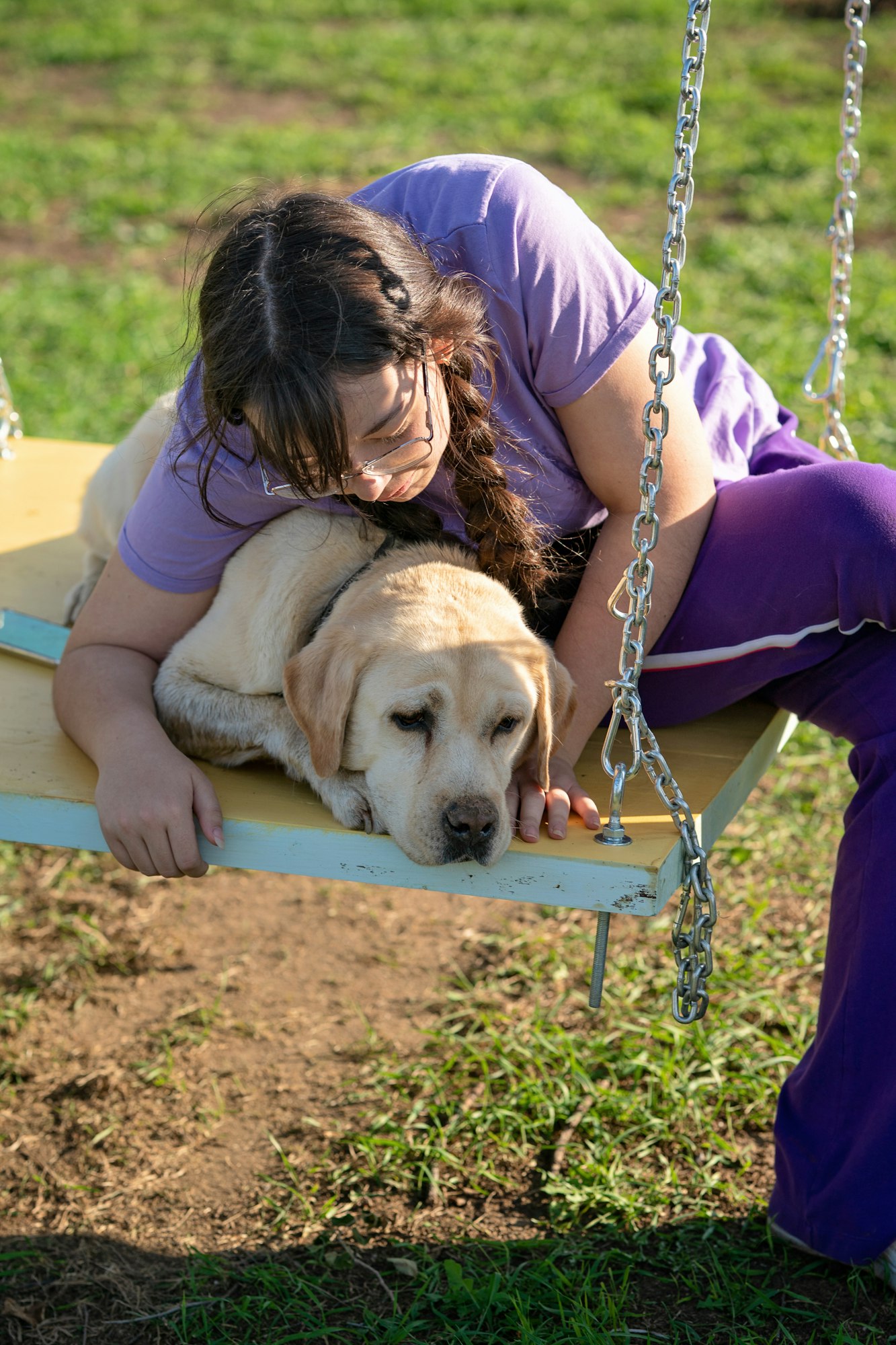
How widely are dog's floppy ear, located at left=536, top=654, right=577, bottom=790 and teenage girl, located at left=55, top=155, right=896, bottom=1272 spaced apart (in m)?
0.04

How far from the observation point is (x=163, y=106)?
12.4 metres

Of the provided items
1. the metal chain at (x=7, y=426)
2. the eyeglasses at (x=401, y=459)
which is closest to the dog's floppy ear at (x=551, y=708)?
the eyeglasses at (x=401, y=459)

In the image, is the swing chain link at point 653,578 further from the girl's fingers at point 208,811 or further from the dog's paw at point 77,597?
the dog's paw at point 77,597

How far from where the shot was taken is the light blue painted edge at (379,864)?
89.2 inches

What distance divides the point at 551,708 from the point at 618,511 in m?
0.46

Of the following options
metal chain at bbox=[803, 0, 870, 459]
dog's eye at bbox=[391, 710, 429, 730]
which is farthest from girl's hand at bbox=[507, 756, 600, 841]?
metal chain at bbox=[803, 0, 870, 459]

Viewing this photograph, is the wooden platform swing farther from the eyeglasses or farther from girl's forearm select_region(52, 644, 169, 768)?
the eyeglasses

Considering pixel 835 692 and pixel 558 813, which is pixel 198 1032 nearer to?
pixel 558 813

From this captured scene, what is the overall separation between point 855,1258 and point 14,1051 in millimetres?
2231

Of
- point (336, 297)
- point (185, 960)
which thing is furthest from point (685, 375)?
point (185, 960)

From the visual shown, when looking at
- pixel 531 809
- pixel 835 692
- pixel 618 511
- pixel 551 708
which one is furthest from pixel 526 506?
pixel 835 692

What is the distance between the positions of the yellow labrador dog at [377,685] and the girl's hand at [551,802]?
3cm

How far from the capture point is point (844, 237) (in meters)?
3.43

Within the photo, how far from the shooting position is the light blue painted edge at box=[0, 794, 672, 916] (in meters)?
2.27
